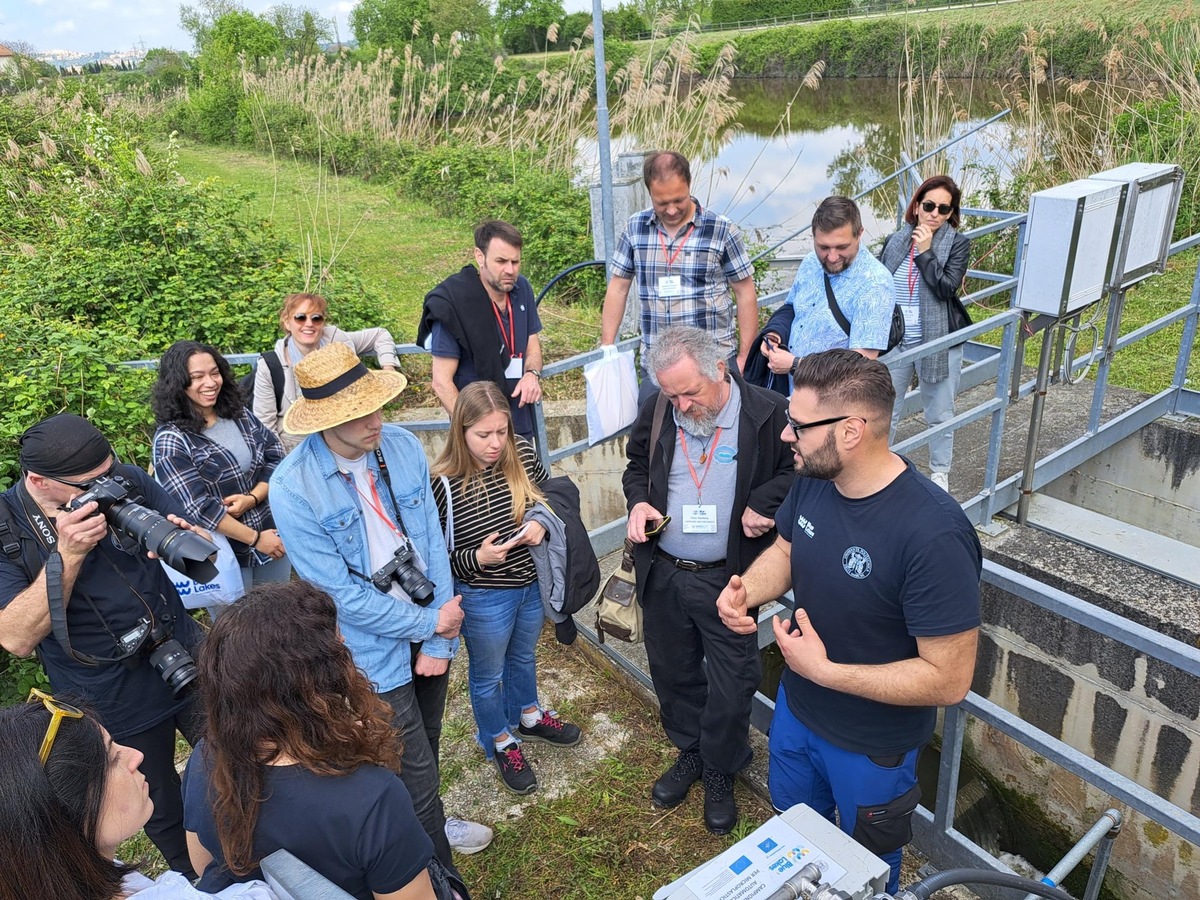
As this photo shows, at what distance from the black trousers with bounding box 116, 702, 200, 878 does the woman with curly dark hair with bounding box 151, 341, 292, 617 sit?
718 millimetres

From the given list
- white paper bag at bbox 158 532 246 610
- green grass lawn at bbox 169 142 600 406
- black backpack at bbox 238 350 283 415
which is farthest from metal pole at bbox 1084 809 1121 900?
green grass lawn at bbox 169 142 600 406

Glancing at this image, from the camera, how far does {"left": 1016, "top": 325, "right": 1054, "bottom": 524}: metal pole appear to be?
390 centimetres

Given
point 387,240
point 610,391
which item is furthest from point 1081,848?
point 387,240

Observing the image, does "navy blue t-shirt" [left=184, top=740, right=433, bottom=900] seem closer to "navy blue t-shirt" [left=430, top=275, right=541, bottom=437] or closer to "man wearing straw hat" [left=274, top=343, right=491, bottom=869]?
"man wearing straw hat" [left=274, top=343, right=491, bottom=869]

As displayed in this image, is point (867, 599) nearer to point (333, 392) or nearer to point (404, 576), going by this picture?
point (404, 576)

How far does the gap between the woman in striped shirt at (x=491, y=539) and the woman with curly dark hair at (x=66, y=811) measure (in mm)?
1345

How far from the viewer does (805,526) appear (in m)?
2.06

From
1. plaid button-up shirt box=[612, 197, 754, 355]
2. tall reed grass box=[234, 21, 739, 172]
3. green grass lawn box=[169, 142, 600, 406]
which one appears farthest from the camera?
tall reed grass box=[234, 21, 739, 172]

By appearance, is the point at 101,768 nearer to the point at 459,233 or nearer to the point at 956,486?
the point at 956,486

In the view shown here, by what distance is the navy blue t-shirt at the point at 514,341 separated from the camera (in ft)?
11.6

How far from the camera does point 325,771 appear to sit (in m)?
1.54

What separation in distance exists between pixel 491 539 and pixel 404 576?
36 centimetres

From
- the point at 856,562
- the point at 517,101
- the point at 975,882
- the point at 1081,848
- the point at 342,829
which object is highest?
the point at 517,101

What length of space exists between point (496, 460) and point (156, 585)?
113 cm
